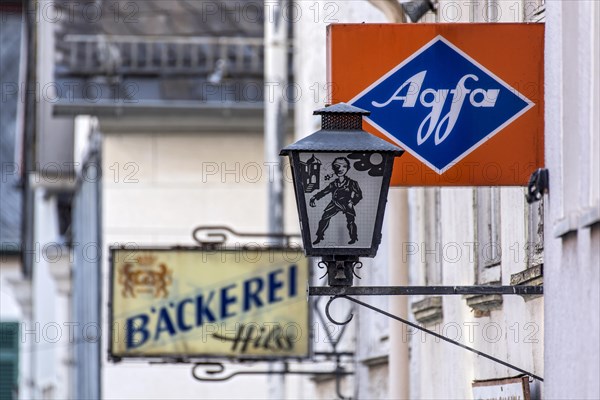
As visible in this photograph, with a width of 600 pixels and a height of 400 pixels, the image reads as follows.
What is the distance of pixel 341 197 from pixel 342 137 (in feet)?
0.69

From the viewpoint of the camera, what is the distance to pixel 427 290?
634 centimetres

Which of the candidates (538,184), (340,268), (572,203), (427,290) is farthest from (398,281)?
(572,203)

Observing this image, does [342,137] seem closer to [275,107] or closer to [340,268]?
[340,268]

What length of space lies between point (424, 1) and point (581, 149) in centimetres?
358

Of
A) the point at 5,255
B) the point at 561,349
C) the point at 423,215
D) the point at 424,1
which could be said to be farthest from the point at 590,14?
the point at 5,255

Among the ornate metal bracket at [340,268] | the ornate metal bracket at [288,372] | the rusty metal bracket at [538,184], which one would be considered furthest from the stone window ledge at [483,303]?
the ornate metal bracket at [288,372]

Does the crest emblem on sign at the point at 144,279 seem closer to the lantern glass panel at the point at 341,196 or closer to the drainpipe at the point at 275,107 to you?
the drainpipe at the point at 275,107

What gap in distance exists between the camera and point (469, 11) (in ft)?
30.5

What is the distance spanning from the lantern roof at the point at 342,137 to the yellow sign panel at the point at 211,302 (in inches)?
221

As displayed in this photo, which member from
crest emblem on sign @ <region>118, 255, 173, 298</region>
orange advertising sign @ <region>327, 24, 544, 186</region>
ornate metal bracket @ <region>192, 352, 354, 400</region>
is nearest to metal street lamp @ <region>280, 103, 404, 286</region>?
orange advertising sign @ <region>327, 24, 544, 186</region>

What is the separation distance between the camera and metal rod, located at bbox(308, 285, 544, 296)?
20.7 feet

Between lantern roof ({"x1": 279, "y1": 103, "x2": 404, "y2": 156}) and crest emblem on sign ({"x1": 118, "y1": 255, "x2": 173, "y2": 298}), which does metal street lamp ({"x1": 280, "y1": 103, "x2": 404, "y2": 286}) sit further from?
crest emblem on sign ({"x1": 118, "y1": 255, "x2": 173, "y2": 298})

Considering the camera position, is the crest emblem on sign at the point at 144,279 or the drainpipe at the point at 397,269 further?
the crest emblem on sign at the point at 144,279

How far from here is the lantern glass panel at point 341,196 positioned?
6508 millimetres
